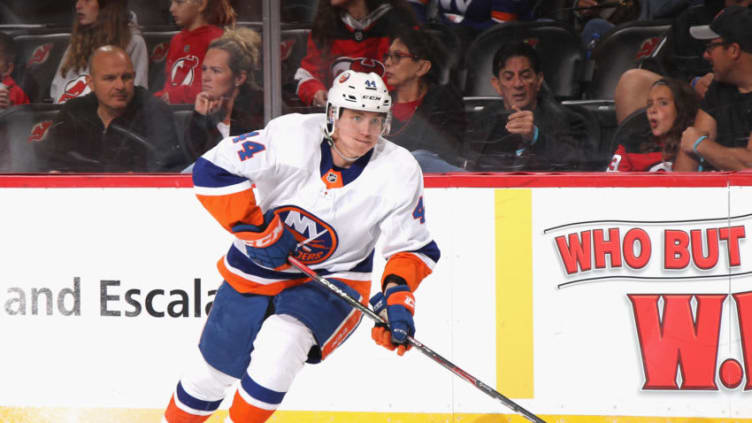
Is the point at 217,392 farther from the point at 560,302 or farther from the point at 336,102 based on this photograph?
the point at 560,302

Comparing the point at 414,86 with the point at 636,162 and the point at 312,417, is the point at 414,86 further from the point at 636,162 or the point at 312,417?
the point at 312,417

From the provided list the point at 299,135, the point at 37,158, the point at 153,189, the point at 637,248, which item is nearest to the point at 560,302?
the point at 637,248

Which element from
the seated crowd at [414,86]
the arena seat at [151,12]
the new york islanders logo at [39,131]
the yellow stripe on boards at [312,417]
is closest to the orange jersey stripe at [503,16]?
the seated crowd at [414,86]

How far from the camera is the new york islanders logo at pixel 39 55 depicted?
3.09 metres

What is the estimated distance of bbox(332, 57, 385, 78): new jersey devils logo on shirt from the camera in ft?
9.77

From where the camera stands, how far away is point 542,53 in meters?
3.05

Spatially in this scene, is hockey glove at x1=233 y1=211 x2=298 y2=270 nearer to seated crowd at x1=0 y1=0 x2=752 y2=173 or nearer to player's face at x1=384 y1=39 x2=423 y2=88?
seated crowd at x1=0 y1=0 x2=752 y2=173

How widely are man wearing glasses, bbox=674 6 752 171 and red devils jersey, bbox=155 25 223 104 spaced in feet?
5.83

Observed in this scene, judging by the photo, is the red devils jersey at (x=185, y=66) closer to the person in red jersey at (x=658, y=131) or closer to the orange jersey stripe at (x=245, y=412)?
the orange jersey stripe at (x=245, y=412)

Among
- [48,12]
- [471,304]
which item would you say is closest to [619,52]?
[471,304]

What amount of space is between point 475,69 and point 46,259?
1.69m

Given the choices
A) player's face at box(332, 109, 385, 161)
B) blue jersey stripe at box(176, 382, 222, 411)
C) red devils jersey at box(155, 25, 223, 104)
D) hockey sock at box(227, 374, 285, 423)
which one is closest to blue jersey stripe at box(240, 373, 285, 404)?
hockey sock at box(227, 374, 285, 423)

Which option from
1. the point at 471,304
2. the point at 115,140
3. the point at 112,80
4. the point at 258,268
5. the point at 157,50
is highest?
the point at 157,50

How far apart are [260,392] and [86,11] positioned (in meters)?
1.80
